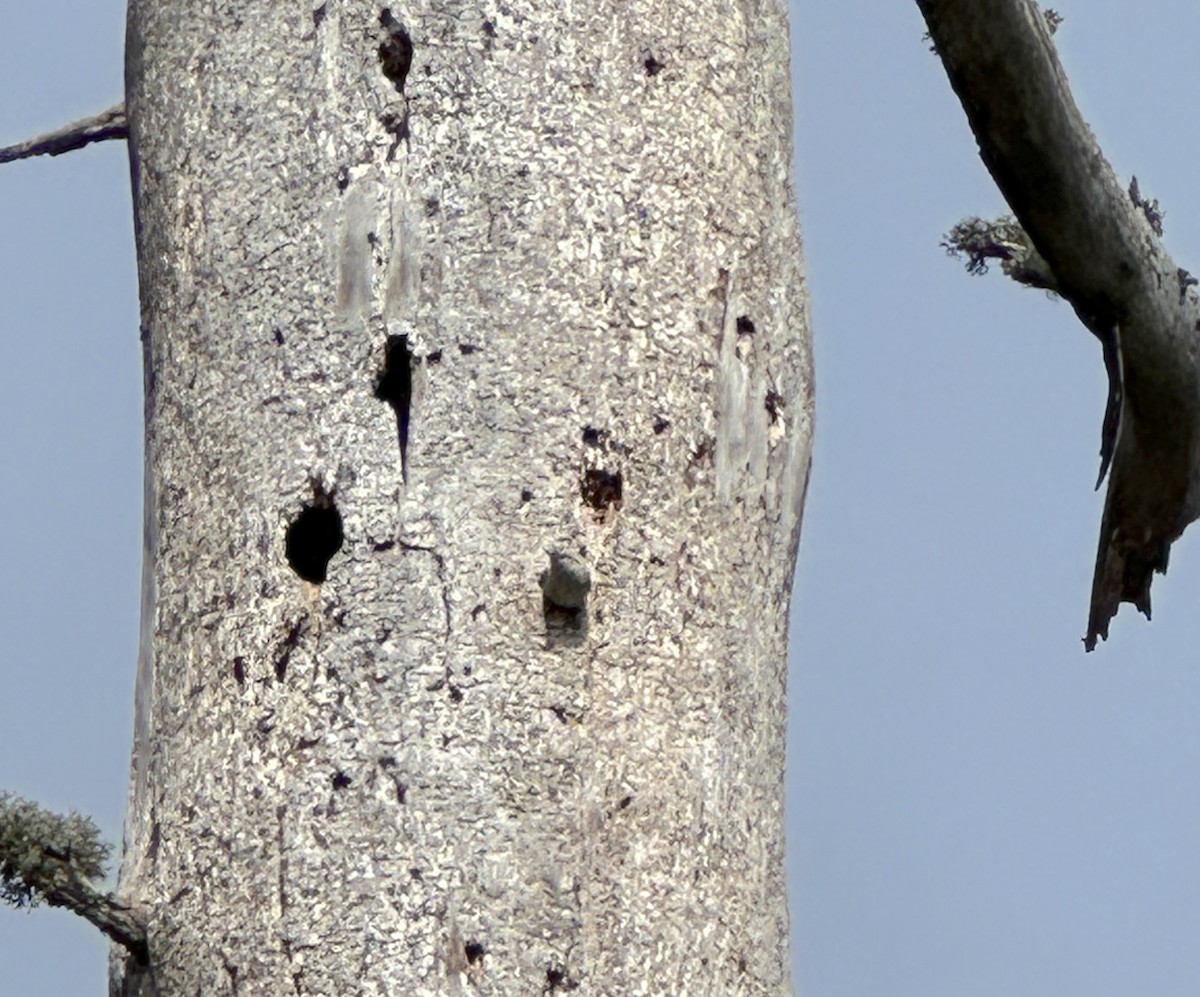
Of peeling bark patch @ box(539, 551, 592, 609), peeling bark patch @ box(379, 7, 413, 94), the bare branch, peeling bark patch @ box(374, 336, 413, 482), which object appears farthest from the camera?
the bare branch

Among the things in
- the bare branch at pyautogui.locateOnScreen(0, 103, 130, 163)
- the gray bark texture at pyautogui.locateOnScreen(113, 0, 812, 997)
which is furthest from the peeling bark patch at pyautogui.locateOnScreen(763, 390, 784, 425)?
the bare branch at pyautogui.locateOnScreen(0, 103, 130, 163)

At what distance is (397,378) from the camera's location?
10.5 ft

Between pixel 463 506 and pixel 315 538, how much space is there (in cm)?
21

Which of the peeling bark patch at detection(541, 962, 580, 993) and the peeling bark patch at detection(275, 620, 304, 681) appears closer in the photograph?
the peeling bark patch at detection(541, 962, 580, 993)

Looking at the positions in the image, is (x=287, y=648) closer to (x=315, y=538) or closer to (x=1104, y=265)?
(x=315, y=538)

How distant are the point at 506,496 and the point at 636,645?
10.0 inches


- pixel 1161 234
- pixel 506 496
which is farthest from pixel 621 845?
pixel 1161 234

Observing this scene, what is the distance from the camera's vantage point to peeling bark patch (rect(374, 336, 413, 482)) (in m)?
3.17

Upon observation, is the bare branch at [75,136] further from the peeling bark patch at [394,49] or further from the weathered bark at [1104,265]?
the weathered bark at [1104,265]

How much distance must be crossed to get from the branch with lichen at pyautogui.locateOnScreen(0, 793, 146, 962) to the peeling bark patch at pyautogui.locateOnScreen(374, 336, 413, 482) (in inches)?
27.7

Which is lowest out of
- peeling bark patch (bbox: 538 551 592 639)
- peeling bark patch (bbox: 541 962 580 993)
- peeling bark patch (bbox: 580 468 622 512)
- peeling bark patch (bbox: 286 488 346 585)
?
peeling bark patch (bbox: 541 962 580 993)

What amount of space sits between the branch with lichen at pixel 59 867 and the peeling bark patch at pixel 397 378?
2.31 feet

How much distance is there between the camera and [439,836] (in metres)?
2.97

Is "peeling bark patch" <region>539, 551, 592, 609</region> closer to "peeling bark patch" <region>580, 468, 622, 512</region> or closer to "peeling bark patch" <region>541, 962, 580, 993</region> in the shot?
"peeling bark patch" <region>580, 468, 622, 512</region>
